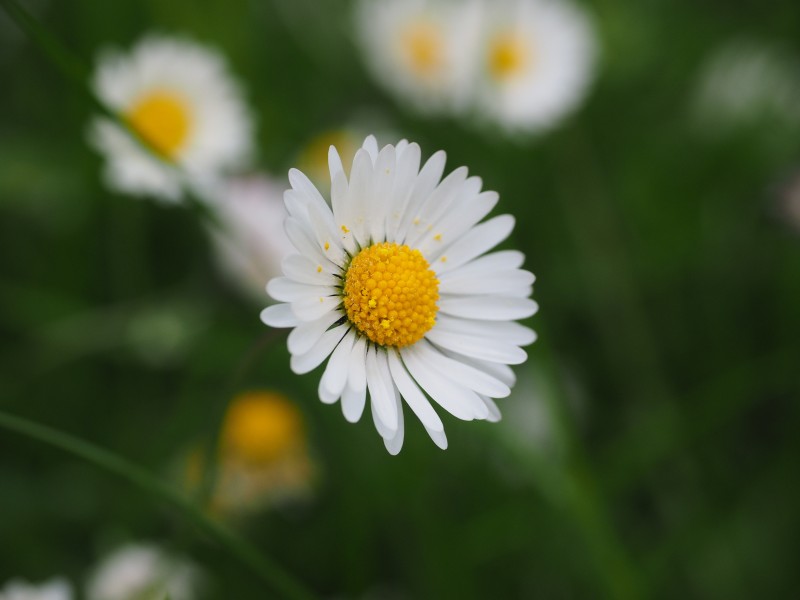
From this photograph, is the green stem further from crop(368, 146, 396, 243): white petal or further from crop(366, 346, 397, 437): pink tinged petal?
crop(368, 146, 396, 243): white petal

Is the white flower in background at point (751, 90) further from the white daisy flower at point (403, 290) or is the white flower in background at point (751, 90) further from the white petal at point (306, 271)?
the white petal at point (306, 271)

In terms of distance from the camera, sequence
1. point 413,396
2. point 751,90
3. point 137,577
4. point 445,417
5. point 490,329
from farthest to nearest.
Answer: point 751,90
point 445,417
point 137,577
point 490,329
point 413,396

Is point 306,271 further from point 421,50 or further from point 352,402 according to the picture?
point 421,50

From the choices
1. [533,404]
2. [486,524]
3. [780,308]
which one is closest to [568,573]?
[486,524]

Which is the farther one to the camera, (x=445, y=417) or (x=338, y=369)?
(x=445, y=417)

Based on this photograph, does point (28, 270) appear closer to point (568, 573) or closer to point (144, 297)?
point (144, 297)

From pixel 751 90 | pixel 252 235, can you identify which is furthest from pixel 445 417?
pixel 751 90

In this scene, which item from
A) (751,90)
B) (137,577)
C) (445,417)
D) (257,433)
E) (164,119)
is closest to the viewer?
(137,577)
